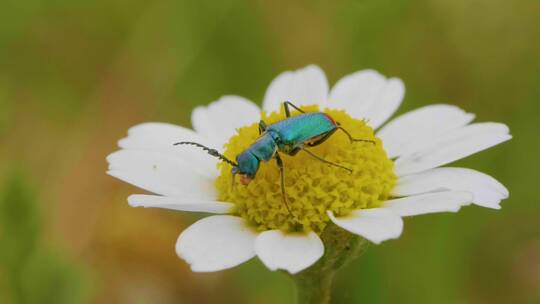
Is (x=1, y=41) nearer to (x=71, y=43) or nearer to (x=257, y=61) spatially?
(x=71, y=43)

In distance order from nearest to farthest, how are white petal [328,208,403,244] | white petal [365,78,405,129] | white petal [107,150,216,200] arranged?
white petal [328,208,403,244] → white petal [107,150,216,200] → white petal [365,78,405,129]

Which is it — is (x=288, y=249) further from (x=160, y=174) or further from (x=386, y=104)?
(x=386, y=104)

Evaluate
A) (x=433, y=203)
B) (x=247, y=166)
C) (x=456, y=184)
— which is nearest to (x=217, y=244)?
(x=247, y=166)

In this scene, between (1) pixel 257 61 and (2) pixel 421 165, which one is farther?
(1) pixel 257 61

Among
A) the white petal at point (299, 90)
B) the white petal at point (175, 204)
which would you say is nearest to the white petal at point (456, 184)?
the white petal at point (175, 204)

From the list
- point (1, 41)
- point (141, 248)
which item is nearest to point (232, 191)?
point (141, 248)

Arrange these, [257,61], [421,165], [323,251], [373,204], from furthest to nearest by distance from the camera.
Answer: [257,61]
[421,165]
[373,204]
[323,251]

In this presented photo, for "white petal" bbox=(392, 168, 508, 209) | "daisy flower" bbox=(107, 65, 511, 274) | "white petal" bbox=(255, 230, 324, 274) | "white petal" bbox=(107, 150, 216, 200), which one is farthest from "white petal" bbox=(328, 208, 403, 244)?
"white petal" bbox=(107, 150, 216, 200)

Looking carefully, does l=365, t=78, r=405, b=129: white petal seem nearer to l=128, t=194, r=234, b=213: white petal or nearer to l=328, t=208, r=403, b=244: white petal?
l=328, t=208, r=403, b=244: white petal
